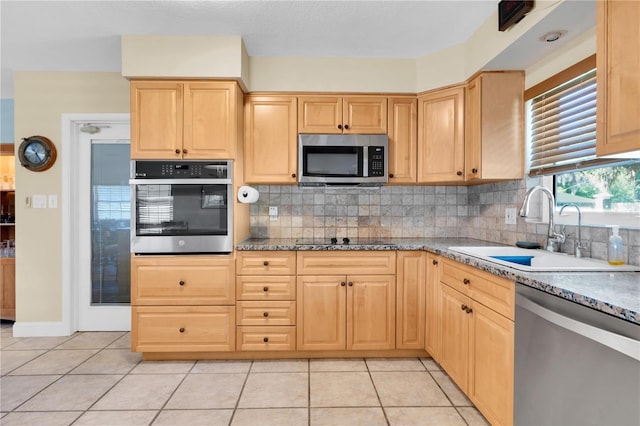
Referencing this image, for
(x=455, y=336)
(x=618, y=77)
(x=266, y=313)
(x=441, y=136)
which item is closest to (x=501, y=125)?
(x=441, y=136)

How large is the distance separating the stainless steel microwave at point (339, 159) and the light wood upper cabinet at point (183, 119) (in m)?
0.59

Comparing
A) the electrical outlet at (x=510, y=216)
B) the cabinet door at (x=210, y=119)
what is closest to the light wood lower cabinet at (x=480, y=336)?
the electrical outlet at (x=510, y=216)

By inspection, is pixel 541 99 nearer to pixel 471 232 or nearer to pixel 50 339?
pixel 471 232

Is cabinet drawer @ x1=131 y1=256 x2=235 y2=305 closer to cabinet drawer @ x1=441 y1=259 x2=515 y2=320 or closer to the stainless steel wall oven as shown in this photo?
the stainless steel wall oven

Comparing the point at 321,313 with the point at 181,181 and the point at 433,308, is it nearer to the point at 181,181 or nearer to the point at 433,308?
the point at 433,308

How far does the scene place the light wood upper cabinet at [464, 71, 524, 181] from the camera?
2.54 metres

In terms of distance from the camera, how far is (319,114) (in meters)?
2.91

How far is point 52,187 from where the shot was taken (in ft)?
10.5

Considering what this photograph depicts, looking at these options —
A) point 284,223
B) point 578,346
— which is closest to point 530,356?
point 578,346

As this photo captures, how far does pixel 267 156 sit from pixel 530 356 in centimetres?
222

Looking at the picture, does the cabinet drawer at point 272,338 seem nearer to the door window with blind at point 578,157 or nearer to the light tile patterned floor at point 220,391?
the light tile patterned floor at point 220,391

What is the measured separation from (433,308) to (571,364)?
51.2 inches

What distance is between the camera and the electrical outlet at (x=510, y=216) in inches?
102

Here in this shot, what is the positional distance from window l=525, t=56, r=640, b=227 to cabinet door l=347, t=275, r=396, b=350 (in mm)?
1356
